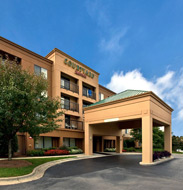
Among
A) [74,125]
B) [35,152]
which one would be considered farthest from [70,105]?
[35,152]

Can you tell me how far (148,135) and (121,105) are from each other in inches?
178

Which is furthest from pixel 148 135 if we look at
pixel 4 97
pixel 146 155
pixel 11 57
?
pixel 11 57

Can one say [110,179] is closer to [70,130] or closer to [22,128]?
[22,128]

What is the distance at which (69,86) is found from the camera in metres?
29.3

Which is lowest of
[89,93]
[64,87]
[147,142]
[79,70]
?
[147,142]

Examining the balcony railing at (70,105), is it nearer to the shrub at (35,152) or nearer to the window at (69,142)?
the window at (69,142)

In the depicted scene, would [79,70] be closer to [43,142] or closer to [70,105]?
[70,105]

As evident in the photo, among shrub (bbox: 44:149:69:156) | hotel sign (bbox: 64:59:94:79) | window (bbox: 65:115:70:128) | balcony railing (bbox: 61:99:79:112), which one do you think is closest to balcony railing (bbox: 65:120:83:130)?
window (bbox: 65:115:70:128)

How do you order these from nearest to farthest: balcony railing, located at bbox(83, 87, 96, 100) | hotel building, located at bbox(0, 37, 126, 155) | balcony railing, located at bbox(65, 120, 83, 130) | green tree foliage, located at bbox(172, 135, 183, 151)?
1. hotel building, located at bbox(0, 37, 126, 155)
2. balcony railing, located at bbox(65, 120, 83, 130)
3. balcony railing, located at bbox(83, 87, 96, 100)
4. green tree foliage, located at bbox(172, 135, 183, 151)

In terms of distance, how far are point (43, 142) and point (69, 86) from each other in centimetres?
1026

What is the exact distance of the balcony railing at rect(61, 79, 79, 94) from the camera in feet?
92.8

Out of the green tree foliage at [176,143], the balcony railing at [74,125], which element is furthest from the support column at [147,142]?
the green tree foliage at [176,143]

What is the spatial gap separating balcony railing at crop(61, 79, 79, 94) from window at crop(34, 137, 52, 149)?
346 inches

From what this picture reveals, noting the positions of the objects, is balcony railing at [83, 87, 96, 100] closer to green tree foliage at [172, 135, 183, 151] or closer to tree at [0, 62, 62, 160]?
tree at [0, 62, 62, 160]
